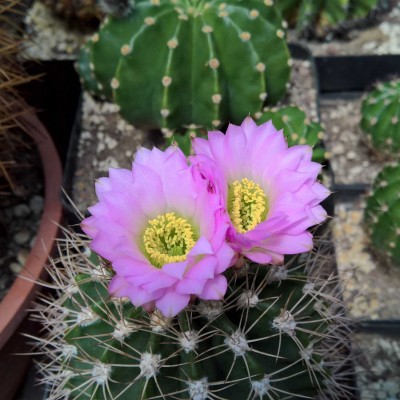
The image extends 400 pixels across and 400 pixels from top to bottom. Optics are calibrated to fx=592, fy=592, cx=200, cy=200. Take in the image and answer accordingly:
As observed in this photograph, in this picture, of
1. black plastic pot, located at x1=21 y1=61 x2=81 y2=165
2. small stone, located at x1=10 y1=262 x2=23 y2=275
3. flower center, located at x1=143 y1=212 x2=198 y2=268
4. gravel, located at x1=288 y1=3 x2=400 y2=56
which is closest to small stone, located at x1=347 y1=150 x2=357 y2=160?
gravel, located at x1=288 y1=3 x2=400 y2=56

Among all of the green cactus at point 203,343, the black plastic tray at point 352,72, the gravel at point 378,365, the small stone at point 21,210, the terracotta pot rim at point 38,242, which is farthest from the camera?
the black plastic tray at point 352,72

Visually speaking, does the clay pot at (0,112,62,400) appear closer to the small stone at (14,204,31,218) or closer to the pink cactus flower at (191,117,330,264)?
the small stone at (14,204,31,218)

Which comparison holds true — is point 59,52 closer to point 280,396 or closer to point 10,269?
point 10,269

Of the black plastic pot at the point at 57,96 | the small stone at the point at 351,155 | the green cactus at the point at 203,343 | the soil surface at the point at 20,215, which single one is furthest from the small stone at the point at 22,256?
the small stone at the point at 351,155

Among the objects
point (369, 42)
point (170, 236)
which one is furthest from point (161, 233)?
point (369, 42)

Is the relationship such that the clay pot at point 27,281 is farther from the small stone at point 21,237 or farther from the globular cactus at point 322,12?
the globular cactus at point 322,12

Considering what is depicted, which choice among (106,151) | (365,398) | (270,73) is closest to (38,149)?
(106,151)
